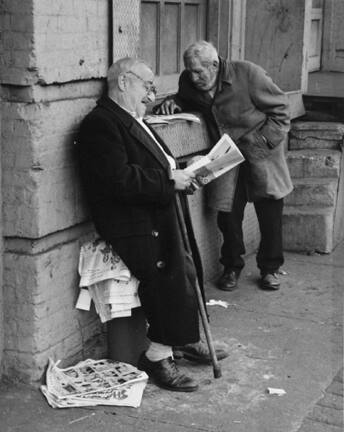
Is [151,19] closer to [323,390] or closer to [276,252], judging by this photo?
[276,252]

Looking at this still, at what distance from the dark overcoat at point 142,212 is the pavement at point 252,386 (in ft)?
1.20

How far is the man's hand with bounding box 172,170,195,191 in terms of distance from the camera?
4.67 m

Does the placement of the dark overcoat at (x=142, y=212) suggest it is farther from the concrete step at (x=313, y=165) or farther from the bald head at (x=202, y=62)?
the concrete step at (x=313, y=165)

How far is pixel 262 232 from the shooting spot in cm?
664

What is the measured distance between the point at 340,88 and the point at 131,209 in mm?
5606

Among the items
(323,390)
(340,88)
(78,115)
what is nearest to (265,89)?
(78,115)

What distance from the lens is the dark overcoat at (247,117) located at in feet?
20.1

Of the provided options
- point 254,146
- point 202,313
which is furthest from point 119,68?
point 254,146

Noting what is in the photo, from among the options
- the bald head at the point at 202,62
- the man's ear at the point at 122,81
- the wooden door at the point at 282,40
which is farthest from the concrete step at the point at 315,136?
the man's ear at the point at 122,81

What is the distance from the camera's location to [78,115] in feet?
15.5

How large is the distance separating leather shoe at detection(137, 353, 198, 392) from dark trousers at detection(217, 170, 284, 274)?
1.84 m

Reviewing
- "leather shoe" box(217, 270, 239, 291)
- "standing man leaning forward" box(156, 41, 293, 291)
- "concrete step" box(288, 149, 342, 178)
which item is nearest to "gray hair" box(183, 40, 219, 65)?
"standing man leaning forward" box(156, 41, 293, 291)

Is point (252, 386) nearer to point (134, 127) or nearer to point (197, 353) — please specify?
point (197, 353)

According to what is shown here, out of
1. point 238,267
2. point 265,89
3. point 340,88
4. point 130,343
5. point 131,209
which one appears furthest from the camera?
point 340,88
